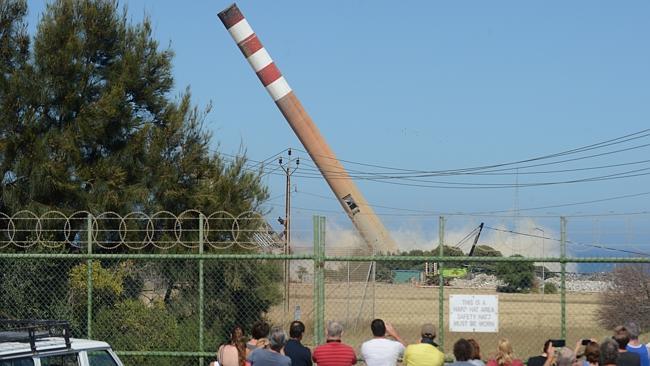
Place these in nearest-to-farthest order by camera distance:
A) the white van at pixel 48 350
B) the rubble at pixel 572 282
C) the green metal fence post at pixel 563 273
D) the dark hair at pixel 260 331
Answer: the white van at pixel 48 350 → the dark hair at pixel 260 331 → the green metal fence post at pixel 563 273 → the rubble at pixel 572 282

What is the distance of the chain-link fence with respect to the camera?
40.9 ft

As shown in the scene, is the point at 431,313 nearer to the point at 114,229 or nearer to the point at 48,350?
the point at 114,229

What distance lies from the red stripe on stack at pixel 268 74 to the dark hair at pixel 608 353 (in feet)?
87.8

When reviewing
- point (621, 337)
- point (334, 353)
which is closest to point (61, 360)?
point (334, 353)

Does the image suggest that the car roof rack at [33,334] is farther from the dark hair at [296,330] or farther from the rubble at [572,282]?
the rubble at [572,282]

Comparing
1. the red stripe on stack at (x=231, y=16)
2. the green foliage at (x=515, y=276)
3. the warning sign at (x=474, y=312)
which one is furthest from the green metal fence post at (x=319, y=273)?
the red stripe on stack at (x=231, y=16)

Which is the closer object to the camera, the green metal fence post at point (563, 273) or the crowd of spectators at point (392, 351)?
the crowd of spectators at point (392, 351)

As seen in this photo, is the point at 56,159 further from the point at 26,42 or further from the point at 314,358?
the point at 314,358

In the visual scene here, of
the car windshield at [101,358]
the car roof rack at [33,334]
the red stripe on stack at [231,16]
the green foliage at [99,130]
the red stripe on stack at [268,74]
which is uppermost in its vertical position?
the red stripe on stack at [231,16]

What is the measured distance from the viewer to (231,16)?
113 ft

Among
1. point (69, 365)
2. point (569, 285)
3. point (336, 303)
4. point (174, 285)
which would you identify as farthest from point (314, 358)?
point (174, 285)

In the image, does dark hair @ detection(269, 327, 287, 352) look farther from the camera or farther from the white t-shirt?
the camera

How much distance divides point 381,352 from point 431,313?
643 centimetres

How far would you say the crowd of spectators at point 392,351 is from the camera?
8930 millimetres
